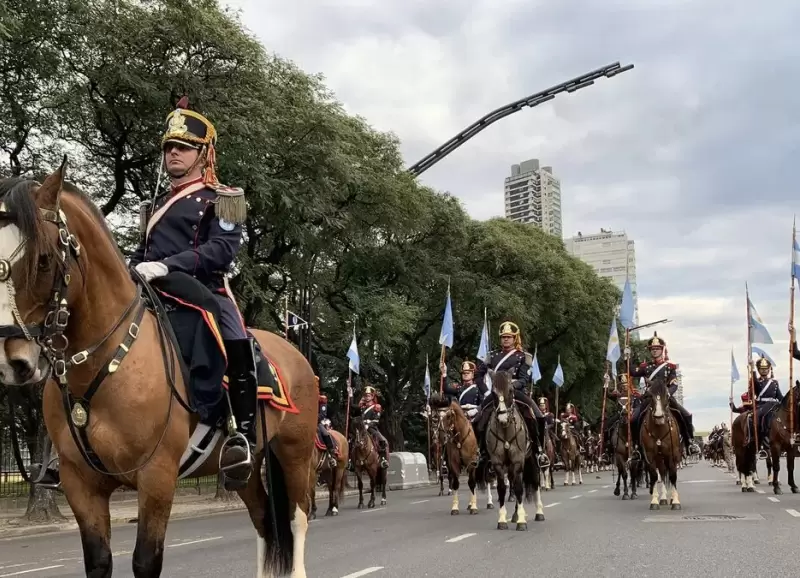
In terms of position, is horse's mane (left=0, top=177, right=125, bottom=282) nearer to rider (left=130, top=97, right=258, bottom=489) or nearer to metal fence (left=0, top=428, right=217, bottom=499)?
rider (left=130, top=97, right=258, bottom=489)

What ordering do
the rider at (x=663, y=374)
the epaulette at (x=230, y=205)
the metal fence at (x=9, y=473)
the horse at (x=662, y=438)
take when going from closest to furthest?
the epaulette at (x=230, y=205) → the horse at (x=662, y=438) → the rider at (x=663, y=374) → the metal fence at (x=9, y=473)

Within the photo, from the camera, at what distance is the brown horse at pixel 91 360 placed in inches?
164

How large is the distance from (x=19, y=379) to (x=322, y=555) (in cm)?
746

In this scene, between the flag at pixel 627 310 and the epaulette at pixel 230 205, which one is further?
the flag at pixel 627 310

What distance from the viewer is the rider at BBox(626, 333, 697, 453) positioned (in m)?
16.8

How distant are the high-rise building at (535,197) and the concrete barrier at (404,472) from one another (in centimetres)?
6548

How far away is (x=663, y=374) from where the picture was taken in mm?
16875

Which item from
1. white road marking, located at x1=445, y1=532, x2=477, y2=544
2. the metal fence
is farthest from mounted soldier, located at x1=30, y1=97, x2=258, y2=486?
the metal fence

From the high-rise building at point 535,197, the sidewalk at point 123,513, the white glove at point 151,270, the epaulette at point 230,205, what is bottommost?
the sidewalk at point 123,513

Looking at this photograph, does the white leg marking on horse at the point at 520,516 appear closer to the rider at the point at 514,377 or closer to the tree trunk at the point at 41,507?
the rider at the point at 514,377

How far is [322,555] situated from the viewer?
→ 428 inches

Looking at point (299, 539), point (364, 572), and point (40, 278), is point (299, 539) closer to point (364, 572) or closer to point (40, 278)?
point (364, 572)

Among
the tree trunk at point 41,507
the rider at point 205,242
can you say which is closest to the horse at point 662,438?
the rider at point 205,242

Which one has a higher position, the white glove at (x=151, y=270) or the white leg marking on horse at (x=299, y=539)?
the white glove at (x=151, y=270)
